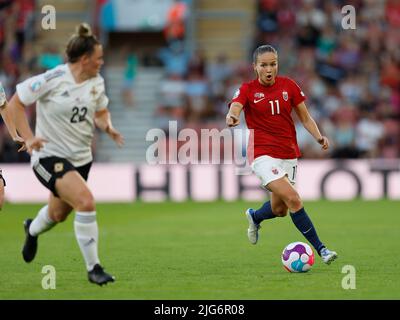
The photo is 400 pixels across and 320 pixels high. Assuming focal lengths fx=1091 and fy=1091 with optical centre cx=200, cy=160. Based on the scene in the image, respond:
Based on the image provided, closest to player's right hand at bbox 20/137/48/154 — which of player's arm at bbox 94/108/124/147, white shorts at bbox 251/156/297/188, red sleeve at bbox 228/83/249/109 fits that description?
player's arm at bbox 94/108/124/147

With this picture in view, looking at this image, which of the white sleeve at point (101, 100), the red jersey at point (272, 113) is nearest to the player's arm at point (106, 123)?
the white sleeve at point (101, 100)

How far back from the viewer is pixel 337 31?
80.5 ft

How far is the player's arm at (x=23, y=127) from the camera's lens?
8.59 m

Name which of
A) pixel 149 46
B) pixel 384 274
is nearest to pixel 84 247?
pixel 384 274

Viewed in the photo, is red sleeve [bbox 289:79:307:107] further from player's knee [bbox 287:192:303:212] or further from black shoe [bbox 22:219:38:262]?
black shoe [bbox 22:219:38:262]

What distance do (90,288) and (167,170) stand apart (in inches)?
484

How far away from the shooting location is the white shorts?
34.3 ft

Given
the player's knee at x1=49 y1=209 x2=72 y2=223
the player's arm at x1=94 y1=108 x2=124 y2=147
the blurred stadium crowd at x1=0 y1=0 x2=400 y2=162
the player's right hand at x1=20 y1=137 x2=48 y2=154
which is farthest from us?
the blurred stadium crowd at x1=0 y1=0 x2=400 y2=162

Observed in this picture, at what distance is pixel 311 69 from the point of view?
23984mm

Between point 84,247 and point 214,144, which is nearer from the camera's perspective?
point 84,247

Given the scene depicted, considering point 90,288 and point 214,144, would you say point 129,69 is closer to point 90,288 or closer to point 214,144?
point 214,144

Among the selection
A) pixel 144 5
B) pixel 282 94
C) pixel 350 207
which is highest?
pixel 144 5

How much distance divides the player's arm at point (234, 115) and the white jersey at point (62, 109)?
1.36 m

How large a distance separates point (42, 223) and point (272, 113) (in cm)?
256
